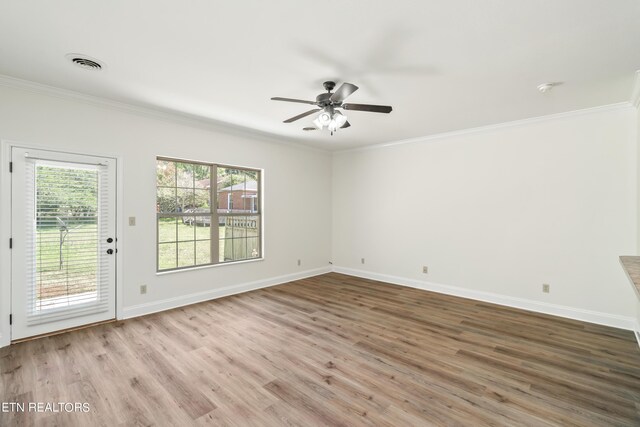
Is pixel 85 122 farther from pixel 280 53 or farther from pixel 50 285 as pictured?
pixel 280 53

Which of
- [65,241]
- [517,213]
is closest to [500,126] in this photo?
[517,213]

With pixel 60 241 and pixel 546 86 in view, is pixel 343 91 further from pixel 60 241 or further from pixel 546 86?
pixel 60 241

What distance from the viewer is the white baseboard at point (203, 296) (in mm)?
3930

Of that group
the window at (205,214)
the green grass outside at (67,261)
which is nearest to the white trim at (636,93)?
the window at (205,214)

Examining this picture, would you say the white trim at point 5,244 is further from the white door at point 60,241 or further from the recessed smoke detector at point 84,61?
the recessed smoke detector at point 84,61

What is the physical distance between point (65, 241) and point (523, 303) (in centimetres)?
604

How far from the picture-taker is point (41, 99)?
327cm

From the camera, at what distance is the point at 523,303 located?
428cm

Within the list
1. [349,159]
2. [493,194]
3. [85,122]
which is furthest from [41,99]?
[493,194]

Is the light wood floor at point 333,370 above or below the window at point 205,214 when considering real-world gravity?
below

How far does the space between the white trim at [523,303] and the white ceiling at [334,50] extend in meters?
2.64

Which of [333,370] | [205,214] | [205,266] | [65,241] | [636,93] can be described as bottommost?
[333,370]

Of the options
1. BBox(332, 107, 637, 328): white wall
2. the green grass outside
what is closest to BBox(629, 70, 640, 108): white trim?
BBox(332, 107, 637, 328): white wall

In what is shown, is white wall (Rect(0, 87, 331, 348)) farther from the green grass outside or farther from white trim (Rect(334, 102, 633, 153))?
white trim (Rect(334, 102, 633, 153))
